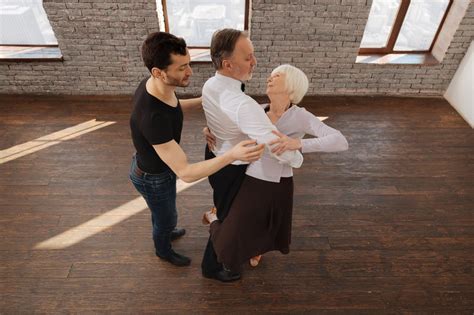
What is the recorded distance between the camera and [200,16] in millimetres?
4172

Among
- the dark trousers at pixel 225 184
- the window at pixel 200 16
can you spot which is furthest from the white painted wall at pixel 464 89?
the dark trousers at pixel 225 184

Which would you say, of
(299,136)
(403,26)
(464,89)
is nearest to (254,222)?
(299,136)

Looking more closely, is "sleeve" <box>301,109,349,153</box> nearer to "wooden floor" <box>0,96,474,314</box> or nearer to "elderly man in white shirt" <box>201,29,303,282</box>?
"elderly man in white shirt" <box>201,29,303,282</box>

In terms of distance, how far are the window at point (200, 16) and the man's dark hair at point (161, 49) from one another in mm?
2700

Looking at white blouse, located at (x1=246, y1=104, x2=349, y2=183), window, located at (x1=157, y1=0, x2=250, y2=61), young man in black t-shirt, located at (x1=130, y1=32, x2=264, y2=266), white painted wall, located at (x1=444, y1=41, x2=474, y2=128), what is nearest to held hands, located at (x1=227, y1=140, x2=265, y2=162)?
young man in black t-shirt, located at (x1=130, y1=32, x2=264, y2=266)

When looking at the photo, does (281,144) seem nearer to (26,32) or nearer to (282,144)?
(282,144)

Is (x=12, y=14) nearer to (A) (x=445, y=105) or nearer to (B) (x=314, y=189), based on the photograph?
(B) (x=314, y=189)

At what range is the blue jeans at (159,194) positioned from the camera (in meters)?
1.99

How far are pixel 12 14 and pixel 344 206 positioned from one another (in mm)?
4311

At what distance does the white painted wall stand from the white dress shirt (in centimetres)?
365

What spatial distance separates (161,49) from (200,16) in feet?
9.57

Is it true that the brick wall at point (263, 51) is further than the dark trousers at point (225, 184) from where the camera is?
Yes

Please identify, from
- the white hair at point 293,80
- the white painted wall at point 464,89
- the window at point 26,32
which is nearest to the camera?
the white hair at point 293,80

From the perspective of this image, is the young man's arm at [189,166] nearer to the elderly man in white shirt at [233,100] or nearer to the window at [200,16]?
the elderly man in white shirt at [233,100]
